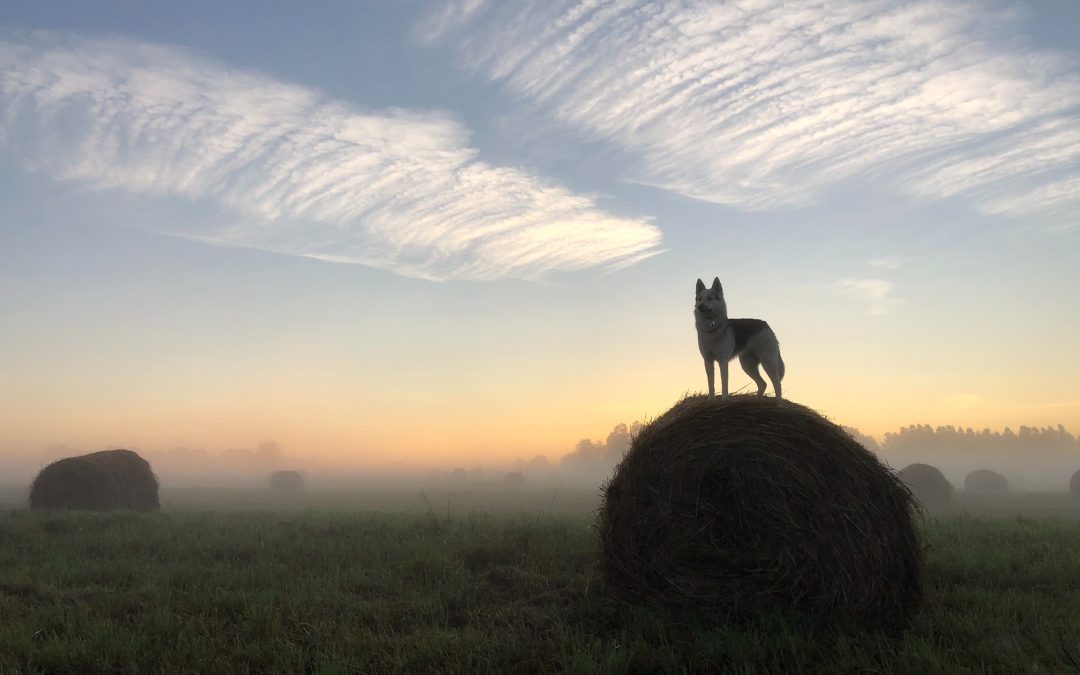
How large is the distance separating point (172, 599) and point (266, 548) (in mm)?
2985

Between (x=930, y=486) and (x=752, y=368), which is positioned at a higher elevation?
(x=752, y=368)

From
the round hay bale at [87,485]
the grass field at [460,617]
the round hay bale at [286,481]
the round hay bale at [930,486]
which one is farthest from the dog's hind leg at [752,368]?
the round hay bale at [286,481]

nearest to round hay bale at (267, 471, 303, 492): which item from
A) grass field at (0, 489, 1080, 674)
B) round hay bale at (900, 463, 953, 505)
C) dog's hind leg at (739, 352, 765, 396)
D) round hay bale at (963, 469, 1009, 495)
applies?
round hay bale at (900, 463, 953, 505)

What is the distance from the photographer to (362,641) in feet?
17.9

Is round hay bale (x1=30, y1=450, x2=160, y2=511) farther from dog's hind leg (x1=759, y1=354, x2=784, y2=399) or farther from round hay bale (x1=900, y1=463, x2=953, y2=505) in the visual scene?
round hay bale (x1=900, y1=463, x2=953, y2=505)

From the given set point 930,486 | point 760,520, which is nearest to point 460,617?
point 760,520

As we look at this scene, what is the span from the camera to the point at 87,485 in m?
19.8

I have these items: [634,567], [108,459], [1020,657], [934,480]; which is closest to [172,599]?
[634,567]

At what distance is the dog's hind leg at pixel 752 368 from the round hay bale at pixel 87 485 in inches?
771

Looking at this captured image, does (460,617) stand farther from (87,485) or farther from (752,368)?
→ (87,485)

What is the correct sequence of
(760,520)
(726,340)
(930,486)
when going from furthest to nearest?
(930,486) < (726,340) < (760,520)

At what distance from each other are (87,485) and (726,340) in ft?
66.1

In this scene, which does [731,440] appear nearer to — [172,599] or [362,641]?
[362,641]

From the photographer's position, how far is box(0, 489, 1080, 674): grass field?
4992 mm
